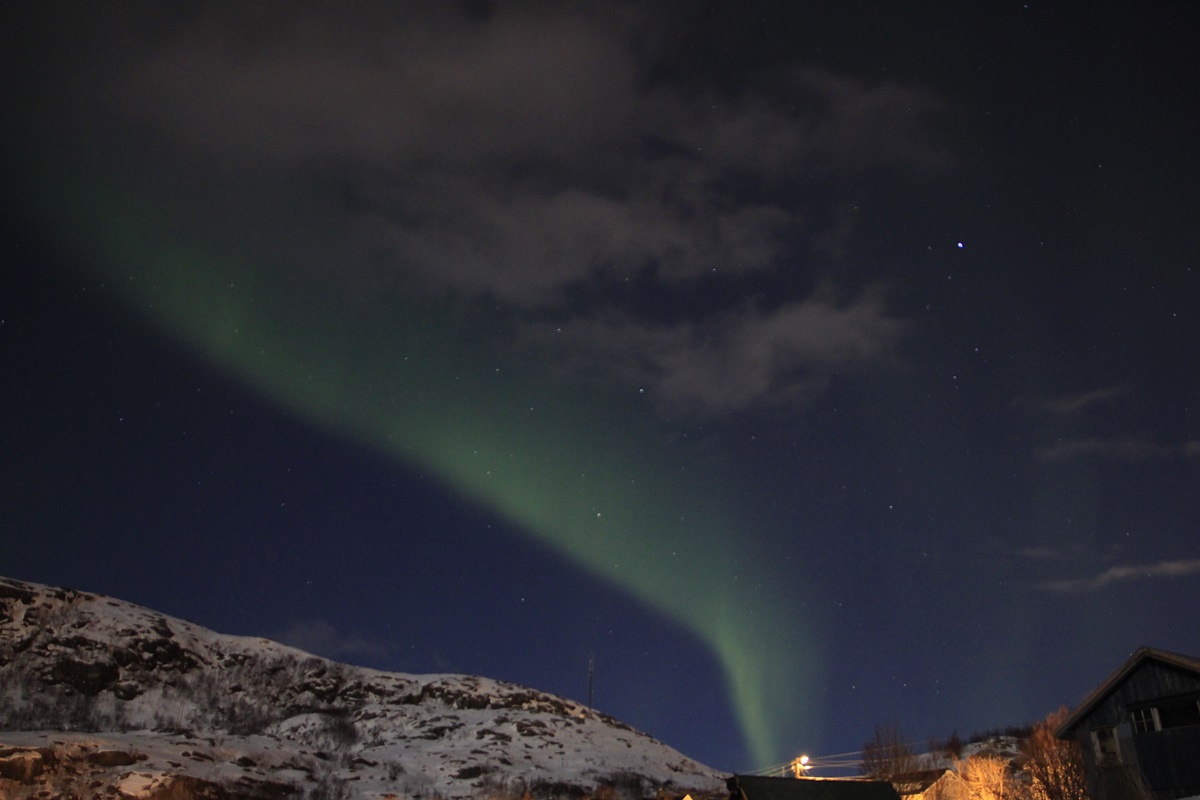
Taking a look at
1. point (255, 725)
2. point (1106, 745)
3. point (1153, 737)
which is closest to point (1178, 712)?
point (1153, 737)

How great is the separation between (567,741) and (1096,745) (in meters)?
103

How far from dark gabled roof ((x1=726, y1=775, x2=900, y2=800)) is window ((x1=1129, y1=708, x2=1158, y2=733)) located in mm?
14515

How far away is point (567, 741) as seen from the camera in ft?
417

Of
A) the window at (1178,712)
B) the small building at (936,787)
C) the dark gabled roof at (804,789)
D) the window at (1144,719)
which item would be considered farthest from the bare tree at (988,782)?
the window at (1178,712)

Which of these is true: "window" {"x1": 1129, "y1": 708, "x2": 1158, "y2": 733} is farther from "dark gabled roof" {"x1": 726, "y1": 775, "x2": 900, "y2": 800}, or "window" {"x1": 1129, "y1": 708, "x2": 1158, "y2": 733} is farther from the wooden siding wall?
"dark gabled roof" {"x1": 726, "y1": 775, "x2": 900, "y2": 800}

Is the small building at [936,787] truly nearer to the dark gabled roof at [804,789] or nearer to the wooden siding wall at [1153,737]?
the dark gabled roof at [804,789]

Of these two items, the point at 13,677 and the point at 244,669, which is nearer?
the point at 13,677

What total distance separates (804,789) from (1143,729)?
15.2 metres

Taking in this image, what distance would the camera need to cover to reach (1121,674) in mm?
32938

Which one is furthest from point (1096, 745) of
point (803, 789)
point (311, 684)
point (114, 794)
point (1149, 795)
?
point (311, 684)

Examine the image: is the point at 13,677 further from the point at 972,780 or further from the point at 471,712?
the point at 972,780

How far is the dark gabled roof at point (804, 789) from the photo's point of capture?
4009cm

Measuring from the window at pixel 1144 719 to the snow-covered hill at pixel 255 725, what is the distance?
217 feet

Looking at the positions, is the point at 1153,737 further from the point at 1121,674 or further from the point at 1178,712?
the point at 1121,674
